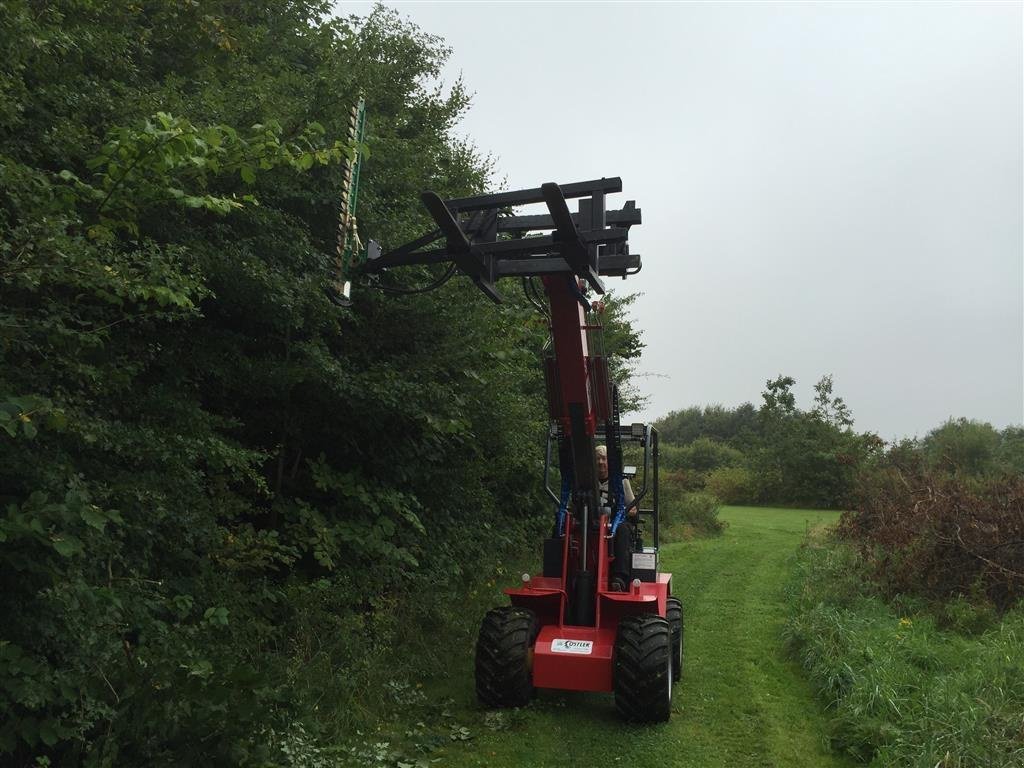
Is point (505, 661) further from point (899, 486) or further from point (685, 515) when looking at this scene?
point (685, 515)

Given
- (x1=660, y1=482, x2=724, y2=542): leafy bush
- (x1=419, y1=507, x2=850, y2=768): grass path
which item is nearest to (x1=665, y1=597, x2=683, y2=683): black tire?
(x1=419, y1=507, x2=850, y2=768): grass path

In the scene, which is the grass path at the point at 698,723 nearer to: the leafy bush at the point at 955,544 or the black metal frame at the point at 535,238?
the leafy bush at the point at 955,544

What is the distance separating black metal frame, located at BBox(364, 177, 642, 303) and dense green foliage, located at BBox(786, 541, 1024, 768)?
3640 mm

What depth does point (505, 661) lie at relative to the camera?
5.86 m

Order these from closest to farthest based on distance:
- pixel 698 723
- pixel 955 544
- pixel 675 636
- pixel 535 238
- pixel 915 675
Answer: pixel 535 238 → pixel 698 723 → pixel 915 675 → pixel 675 636 → pixel 955 544

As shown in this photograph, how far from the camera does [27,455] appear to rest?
3.94m

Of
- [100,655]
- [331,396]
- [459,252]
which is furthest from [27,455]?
[331,396]

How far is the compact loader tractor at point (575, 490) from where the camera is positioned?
16.2 ft

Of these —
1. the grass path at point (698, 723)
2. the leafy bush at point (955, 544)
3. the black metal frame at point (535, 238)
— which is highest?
the black metal frame at point (535, 238)

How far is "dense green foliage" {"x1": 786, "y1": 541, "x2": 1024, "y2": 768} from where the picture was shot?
16.2 ft

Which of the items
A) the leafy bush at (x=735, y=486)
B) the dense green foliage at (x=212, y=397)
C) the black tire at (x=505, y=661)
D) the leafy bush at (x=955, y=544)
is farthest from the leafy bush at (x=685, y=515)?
the black tire at (x=505, y=661)

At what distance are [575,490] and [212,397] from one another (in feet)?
10.7

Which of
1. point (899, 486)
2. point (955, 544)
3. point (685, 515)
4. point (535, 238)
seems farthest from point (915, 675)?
point (685, 515)

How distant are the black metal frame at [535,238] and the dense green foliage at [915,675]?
3.64 meters
